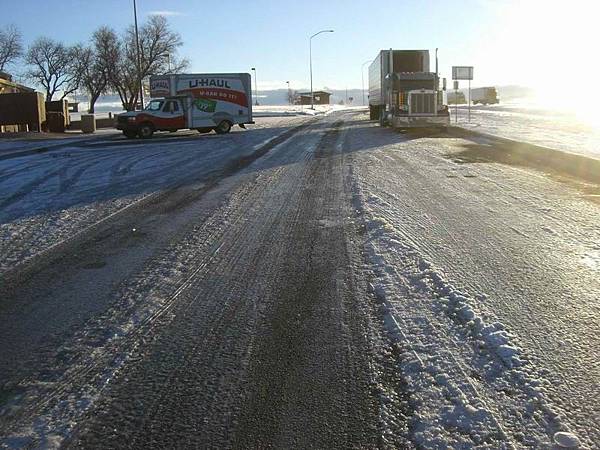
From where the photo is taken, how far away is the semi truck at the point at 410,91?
31.2 metres

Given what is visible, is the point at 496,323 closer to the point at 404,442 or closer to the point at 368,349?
the point at 368,349

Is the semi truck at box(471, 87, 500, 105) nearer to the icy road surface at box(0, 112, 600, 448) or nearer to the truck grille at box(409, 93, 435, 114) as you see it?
the truck grille at box(409, 93, 435, 114)

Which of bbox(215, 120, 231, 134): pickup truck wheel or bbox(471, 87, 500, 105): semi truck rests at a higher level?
bbox(471, 87, 500, 105): semi truck

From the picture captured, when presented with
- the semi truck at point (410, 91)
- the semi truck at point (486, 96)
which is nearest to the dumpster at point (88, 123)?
the semi truck at point (410, 91)

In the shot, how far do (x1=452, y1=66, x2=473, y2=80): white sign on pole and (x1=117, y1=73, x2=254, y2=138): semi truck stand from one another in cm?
1162

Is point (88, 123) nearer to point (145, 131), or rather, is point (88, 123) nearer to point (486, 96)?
point (145, 131)

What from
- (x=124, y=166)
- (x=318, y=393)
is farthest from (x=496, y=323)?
(x=124, y=166)

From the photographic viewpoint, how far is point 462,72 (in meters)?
36.8

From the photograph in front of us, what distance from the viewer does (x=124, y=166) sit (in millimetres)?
18359

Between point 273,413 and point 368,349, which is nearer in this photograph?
point 273,413

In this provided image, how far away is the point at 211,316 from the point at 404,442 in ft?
7.97

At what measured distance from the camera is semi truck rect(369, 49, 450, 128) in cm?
3116

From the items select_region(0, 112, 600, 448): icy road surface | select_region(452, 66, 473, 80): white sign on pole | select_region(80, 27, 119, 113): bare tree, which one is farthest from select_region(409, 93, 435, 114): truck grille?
select_region(80, 27, 119, 113): bare tree

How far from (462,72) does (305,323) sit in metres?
34.1
